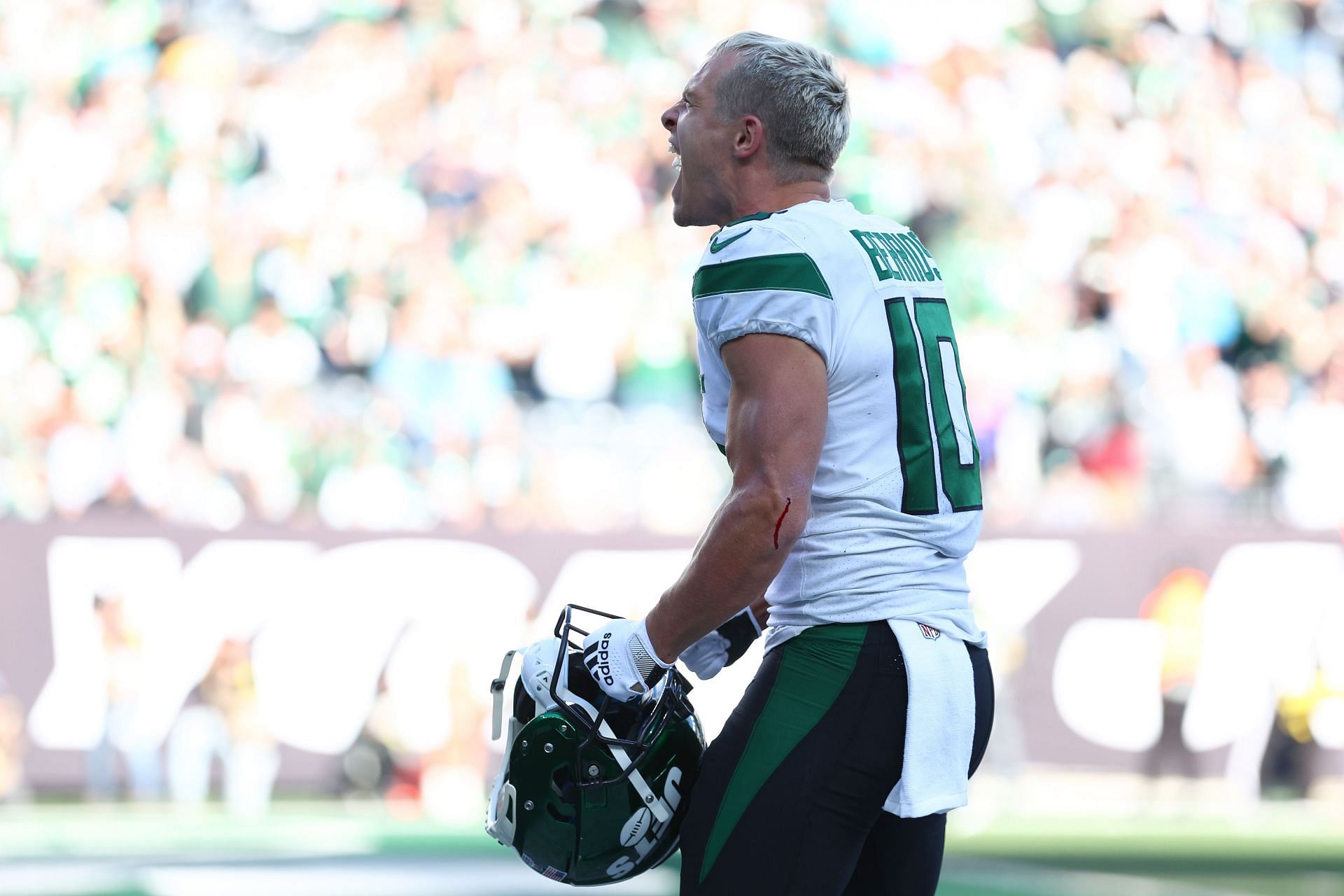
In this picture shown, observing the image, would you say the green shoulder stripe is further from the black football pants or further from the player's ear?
the black football pants

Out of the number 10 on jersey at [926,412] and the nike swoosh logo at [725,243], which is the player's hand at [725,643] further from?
the nike swoosh logo at [725,243]

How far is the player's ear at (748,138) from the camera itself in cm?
267

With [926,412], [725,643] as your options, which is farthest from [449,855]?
[926,412]

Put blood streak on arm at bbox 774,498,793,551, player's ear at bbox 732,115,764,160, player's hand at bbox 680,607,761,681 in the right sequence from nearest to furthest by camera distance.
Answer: blood streak on arm at bbox 774,498,793,551
player's ear at bbox 732,115,764,160
player's hand at bbox 680,607,761,681

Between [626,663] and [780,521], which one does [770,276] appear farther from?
[626,663]

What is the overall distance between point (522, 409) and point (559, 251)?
1.26 m

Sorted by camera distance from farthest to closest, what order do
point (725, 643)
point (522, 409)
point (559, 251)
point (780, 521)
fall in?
1. point (559, 251)
2. point (522, 409)
3. point (725, 643)
4. point (780, 521)

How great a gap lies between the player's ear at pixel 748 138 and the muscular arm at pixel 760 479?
37 cm

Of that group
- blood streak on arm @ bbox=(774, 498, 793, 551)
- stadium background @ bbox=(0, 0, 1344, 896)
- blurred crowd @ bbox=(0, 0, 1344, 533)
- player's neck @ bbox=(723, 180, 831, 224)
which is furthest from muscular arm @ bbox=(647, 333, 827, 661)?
blurred crowd @ bbox=(0, 0, 1344, 533)

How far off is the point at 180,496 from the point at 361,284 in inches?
72.3

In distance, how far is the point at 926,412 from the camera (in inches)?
104

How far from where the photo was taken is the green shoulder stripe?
250 centimetres

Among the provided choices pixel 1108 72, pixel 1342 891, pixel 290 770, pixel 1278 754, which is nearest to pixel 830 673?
pixel 1342 891

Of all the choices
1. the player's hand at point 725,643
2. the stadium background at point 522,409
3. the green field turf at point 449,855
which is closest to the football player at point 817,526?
the player's hand at point 725,643
